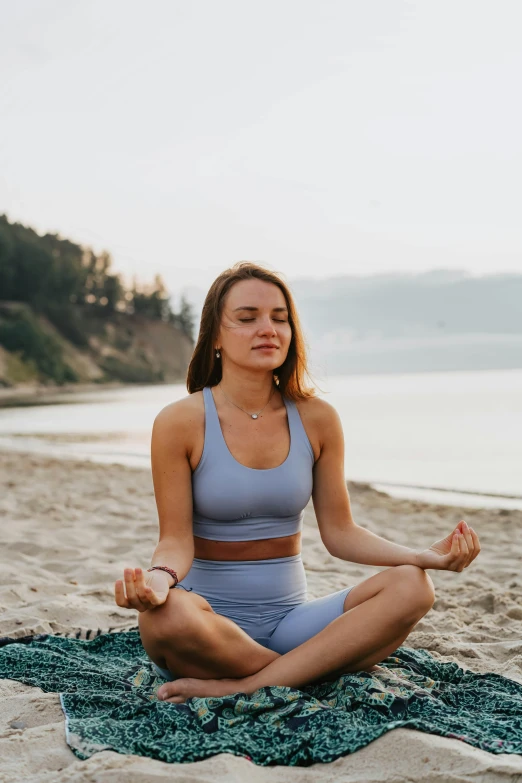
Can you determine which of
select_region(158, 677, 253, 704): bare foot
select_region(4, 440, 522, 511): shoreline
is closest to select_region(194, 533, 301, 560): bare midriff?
select_region(158, 677, 253, 704): bare foot

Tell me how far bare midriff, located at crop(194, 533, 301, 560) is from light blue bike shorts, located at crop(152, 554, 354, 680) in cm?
2

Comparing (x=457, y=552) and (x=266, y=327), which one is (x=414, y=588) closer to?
(x=457, y=552)

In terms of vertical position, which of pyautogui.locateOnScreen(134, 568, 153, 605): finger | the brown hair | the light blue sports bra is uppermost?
the brown hair

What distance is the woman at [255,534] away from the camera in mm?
2791

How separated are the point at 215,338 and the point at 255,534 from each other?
2.74 ft

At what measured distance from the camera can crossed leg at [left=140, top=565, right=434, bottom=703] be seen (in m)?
2.76

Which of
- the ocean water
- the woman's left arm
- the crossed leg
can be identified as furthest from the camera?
the ocean water

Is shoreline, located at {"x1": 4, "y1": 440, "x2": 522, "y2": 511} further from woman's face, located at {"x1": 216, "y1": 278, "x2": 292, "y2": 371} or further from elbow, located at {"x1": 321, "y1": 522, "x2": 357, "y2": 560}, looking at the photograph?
woman's face, located at {"x1": 216, "y1": 278, "x2": 292, "y2": 371}

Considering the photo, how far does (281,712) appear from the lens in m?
2.60

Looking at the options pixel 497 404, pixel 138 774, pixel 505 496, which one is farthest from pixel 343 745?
pixel 497 404

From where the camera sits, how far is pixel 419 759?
7.43ft

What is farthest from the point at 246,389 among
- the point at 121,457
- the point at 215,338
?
the point at 121,457

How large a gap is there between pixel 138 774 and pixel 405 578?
1.17 meters

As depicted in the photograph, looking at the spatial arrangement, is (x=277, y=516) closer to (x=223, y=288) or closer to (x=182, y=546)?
(x=182, y=546)
